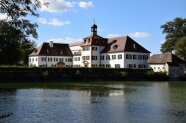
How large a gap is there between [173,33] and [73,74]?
154 ft

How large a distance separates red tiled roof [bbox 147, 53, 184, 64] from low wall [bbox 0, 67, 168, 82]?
16.2 feet

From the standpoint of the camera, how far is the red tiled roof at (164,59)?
84.8 m

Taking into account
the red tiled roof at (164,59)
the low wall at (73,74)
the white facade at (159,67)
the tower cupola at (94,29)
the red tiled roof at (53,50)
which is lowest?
the low wall at (73,74)

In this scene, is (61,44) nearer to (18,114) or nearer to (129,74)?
(129,74)

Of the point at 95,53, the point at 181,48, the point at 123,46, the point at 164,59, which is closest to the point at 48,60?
the point at 95,53

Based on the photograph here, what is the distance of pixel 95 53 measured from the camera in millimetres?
94875

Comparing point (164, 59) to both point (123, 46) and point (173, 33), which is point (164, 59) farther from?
point (173, 33)

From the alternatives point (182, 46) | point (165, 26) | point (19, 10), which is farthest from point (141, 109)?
point (165, 26)

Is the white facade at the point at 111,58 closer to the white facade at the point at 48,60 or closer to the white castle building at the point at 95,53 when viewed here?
the white castle building at the point at 95,53

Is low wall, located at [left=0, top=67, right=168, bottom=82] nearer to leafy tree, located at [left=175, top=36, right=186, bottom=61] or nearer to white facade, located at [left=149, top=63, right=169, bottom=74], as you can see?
white facade, located at [left=149, top=63, right=169, bottom=74]

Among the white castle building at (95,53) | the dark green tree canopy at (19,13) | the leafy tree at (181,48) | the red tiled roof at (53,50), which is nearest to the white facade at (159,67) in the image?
the white castle building at (95,53)

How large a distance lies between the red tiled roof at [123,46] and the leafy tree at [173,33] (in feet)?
63.7

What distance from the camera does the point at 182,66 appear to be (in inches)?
3386

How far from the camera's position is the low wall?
66312mm
